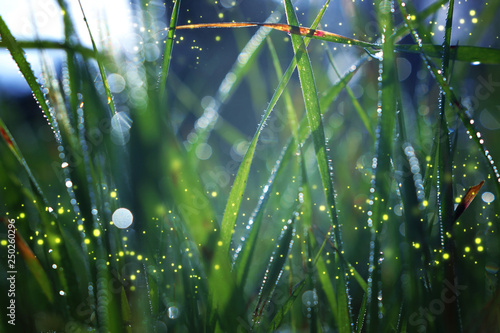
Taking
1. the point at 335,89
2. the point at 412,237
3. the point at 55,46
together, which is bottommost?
the point at 412,237

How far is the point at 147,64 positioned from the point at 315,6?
0.66 metres

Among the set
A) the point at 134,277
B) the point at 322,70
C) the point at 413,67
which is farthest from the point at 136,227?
the point at 413,67

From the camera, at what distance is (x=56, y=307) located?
416 millimetres

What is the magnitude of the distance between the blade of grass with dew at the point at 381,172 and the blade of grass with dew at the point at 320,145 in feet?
0.12

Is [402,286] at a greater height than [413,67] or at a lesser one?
lesser

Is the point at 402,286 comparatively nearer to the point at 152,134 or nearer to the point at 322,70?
the point at 152,134

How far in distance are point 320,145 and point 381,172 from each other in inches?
3.0

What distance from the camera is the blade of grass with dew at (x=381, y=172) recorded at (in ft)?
1.20

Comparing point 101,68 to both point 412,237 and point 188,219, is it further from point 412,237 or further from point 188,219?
point 412,237

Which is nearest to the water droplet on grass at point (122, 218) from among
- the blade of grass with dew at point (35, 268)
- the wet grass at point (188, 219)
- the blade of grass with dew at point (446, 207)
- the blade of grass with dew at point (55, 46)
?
the wet grass at point (188, 219)

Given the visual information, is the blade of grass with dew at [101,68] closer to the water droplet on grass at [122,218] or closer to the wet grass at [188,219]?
the wet grass at [188,219]

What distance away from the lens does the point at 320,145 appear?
0.42 metres

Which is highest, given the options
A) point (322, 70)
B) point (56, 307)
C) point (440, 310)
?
point (322, 70)

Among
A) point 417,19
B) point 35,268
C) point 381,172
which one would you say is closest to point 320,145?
point 381,172
